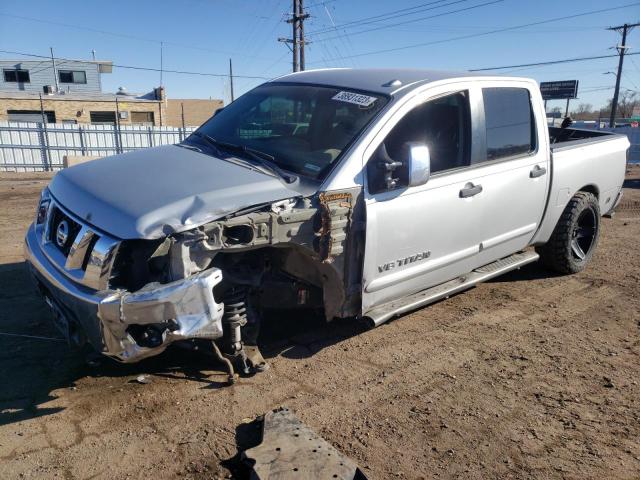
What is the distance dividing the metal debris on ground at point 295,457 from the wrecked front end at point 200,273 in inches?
25.1

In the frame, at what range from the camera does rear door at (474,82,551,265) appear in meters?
4.20

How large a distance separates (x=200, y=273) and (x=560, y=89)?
4448 cm

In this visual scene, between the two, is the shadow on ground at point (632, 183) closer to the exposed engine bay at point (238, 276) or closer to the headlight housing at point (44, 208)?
the exposed engine bay at point (238, 276)

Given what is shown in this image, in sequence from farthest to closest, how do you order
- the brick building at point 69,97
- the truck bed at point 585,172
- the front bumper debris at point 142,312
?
the brick building at point 69,97, the truck bed at point 585,172, the front bumper debris at point 142,312

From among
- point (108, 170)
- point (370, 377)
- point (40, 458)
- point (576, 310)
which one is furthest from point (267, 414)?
point (576, 310)

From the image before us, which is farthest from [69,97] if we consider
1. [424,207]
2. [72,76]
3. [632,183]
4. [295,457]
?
[295,457]

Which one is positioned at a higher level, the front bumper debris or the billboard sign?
the billboard sign

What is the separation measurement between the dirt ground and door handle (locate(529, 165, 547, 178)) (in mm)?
1256

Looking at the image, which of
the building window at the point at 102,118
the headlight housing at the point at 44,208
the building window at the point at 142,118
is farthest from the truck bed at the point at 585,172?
the building window at the point at 142,118

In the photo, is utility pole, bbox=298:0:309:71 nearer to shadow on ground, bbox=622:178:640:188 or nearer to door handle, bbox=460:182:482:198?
shadow on ground, bbox=622:178:640:188

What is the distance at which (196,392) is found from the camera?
3197 mm

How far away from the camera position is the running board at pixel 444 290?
3.59m

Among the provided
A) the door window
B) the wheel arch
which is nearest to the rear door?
the door window

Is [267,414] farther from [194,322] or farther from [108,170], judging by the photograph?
[108,170]
